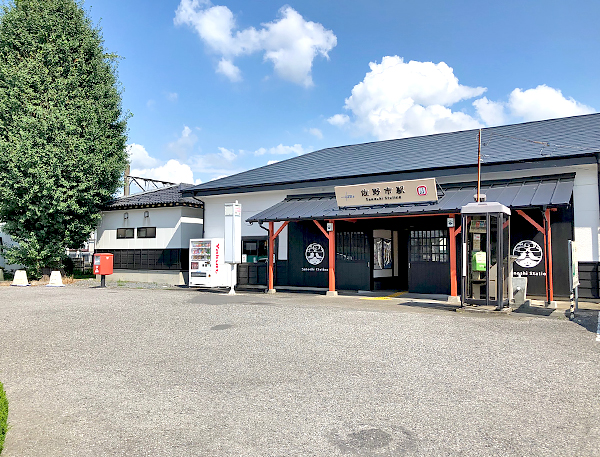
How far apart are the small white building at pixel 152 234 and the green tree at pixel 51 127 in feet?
4.27

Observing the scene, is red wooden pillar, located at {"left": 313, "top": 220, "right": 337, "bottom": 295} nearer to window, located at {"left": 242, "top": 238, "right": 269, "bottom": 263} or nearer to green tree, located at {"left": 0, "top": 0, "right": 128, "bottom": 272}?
window, located at {"left": 242, "top": 238, "right": 269, "bottom": 263}

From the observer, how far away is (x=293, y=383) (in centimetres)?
551

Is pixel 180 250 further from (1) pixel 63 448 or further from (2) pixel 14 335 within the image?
(1) pixel 63 448

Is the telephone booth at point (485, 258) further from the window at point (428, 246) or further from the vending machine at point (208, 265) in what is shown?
the vending machine at point (208, 265)

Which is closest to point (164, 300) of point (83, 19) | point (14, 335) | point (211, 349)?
point (14, 335)

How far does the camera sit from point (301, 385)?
543 cm

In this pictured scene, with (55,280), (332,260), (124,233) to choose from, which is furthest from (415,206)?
(124,233)

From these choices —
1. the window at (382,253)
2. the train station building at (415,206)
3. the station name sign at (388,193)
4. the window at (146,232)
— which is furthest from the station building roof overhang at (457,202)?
the window at (146,232)

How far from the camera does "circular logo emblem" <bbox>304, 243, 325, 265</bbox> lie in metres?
17.1

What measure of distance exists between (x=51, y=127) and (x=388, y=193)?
1449cm

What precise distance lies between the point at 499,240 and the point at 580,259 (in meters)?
3.69

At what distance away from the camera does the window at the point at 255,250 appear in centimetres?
1880

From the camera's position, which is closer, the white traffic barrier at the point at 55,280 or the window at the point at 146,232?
the white traffic barrier at the point at 55,280

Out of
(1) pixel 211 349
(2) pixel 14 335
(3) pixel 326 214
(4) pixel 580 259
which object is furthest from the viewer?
(3) pixel 326 214
